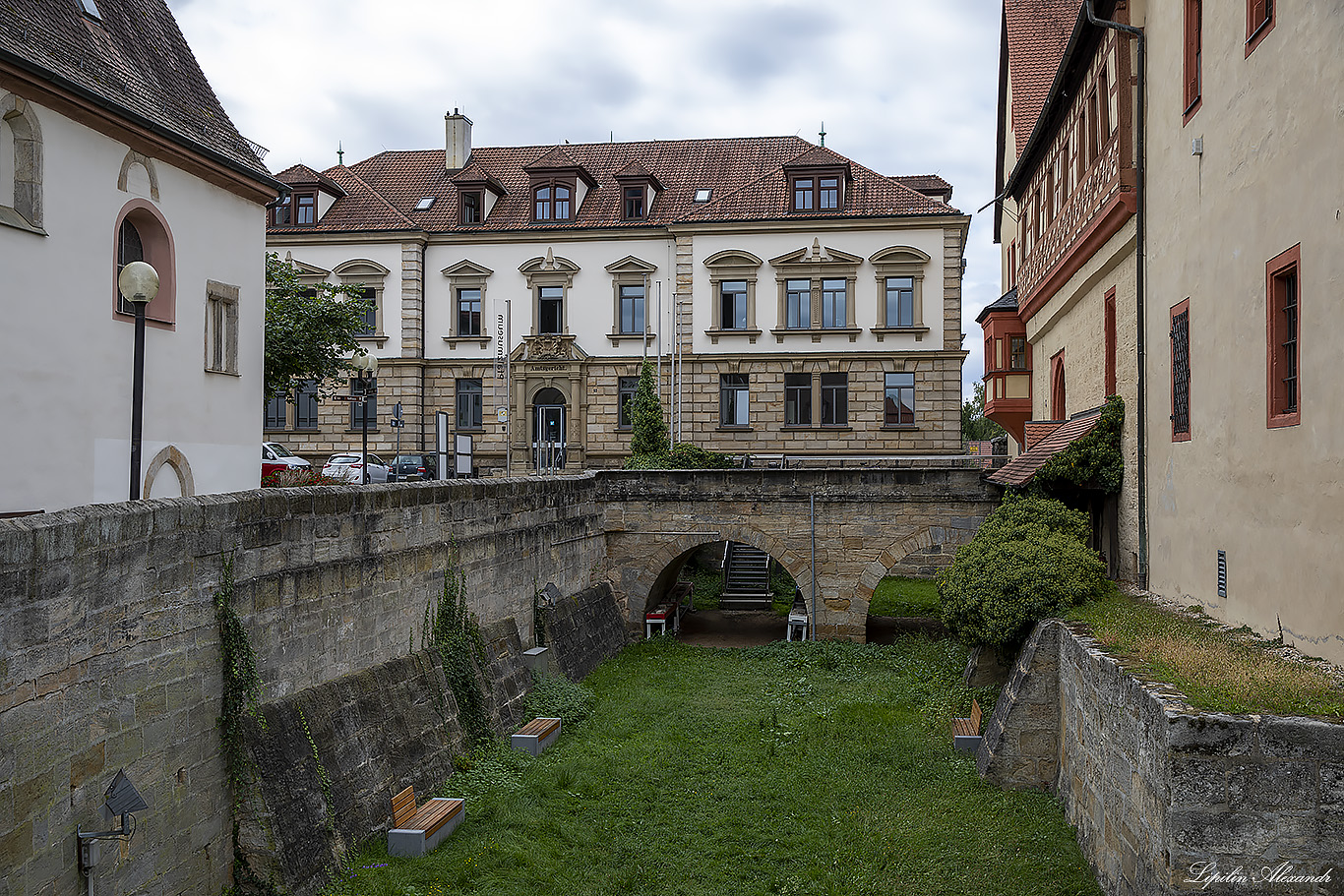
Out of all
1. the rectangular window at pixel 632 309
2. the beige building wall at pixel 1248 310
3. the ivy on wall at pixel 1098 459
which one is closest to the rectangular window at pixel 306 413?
the rectangular window at pixel 632 309

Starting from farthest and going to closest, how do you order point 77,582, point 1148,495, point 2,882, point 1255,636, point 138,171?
point 138,171 < point 1148,495 < point 1255,636 < point 77,582 < point 2,882

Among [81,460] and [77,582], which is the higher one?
[81,460]

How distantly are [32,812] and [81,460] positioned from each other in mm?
9156

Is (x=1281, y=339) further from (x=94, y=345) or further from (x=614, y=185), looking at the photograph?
(x=614, y=185)

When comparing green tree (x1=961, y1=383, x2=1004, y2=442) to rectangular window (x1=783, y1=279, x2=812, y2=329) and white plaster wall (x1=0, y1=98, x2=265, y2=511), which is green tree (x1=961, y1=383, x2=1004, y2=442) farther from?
white plaster wall (x1=0, y1=98, x2=265, y2=511)

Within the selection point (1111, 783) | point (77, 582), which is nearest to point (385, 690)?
point (77, 582)

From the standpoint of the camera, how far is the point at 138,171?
16.5 meters

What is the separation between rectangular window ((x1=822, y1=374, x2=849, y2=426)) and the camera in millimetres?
35188

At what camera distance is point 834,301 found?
3522 centimetres

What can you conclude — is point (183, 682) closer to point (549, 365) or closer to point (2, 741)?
point (2, 741)

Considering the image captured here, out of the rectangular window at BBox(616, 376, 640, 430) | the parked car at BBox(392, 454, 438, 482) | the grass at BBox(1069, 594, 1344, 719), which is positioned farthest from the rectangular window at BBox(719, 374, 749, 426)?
the grass at BBox(1069, 594, 1344, 719)

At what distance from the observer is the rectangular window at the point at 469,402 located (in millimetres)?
37344

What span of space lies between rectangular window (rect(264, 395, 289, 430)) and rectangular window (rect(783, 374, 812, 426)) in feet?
57.8

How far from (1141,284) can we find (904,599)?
15.0 m
